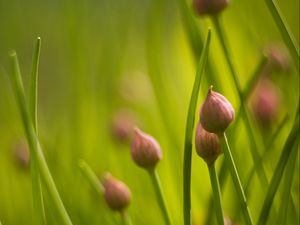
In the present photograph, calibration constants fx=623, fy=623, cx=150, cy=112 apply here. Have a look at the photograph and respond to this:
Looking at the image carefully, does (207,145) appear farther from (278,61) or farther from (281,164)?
(278,61)

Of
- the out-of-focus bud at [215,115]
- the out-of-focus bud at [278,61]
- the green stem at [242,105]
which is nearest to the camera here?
the out-of-focus bud at [215,115]

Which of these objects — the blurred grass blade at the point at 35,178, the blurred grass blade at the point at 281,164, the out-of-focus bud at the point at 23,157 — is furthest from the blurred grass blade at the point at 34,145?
the out-of-focus bud at the point at 23,157

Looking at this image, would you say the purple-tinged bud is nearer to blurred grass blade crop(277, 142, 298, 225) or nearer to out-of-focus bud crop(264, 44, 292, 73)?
blurred grass blade crop(277, 142, 298, 225)

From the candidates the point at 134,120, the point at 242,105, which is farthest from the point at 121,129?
the point at 242,105

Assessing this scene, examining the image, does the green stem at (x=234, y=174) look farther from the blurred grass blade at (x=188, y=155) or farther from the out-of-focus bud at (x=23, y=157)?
the out-of-focus bud at (x=23, y=157)

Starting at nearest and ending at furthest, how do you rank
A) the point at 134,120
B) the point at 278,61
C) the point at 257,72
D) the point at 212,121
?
the point at 212,121 → the point at 257,72 → the point at 278,61 → the point at 134,120

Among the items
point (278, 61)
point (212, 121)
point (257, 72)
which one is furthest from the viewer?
point (278, 61)

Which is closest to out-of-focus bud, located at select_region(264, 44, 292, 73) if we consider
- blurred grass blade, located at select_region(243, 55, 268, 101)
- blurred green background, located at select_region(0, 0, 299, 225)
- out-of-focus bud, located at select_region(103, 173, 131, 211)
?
blurred green background, located at select_region(0, 0, 299, 225)

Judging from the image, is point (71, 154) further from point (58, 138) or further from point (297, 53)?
point (297, 53)
